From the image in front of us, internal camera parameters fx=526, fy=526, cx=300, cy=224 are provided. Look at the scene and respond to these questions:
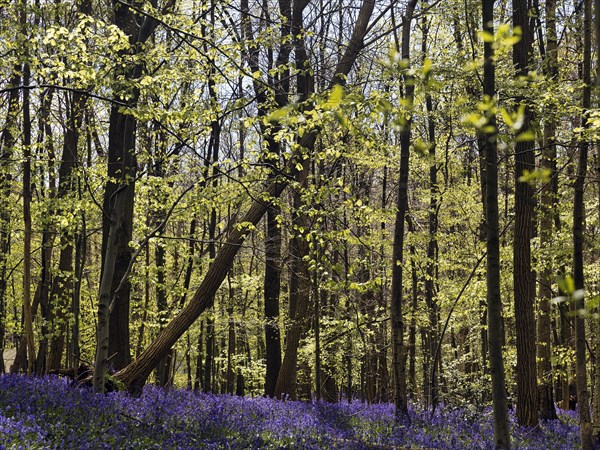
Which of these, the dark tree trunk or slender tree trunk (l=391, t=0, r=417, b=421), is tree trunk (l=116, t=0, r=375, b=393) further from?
the dark tree trunk

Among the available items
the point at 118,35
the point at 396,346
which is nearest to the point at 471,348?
the point at 396,346

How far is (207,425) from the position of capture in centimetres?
718

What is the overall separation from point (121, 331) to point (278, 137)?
764 cm

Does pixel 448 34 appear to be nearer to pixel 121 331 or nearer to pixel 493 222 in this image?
pixel 121 331

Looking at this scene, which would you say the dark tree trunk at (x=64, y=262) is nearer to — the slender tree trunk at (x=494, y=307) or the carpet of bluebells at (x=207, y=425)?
the carpet of bluebells at (x=207, y=425)

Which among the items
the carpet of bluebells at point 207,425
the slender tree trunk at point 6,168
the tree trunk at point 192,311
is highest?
the slender tree trunk at point 6,168

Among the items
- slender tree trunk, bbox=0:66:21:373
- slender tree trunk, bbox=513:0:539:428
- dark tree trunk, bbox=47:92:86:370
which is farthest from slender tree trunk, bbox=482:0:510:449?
dark tree trunk, bbox=47:92:86:370

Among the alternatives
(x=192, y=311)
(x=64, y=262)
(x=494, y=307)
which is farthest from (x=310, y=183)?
(x=64, y=262)

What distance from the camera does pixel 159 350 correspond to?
9.99 meters

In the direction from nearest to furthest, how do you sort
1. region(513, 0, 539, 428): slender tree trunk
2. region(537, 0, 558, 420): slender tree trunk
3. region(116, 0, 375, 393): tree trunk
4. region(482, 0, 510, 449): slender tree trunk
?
region(482, 0, 510, 449): slender tree trunk → region(513, 0, 539, 428): slender tree trunk → region(116, 0, 375, 393): tree trunk → region(537, 0, 558, 420): slender tree trunk

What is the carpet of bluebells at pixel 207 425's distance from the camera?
218 inches

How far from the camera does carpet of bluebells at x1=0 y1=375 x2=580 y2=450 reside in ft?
18.1

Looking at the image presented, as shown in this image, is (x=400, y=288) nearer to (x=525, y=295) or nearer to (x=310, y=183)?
(x=525, y=295)

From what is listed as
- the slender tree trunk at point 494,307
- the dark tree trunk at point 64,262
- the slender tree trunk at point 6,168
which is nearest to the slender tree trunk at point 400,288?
the slender tree trunk at point 494,307
